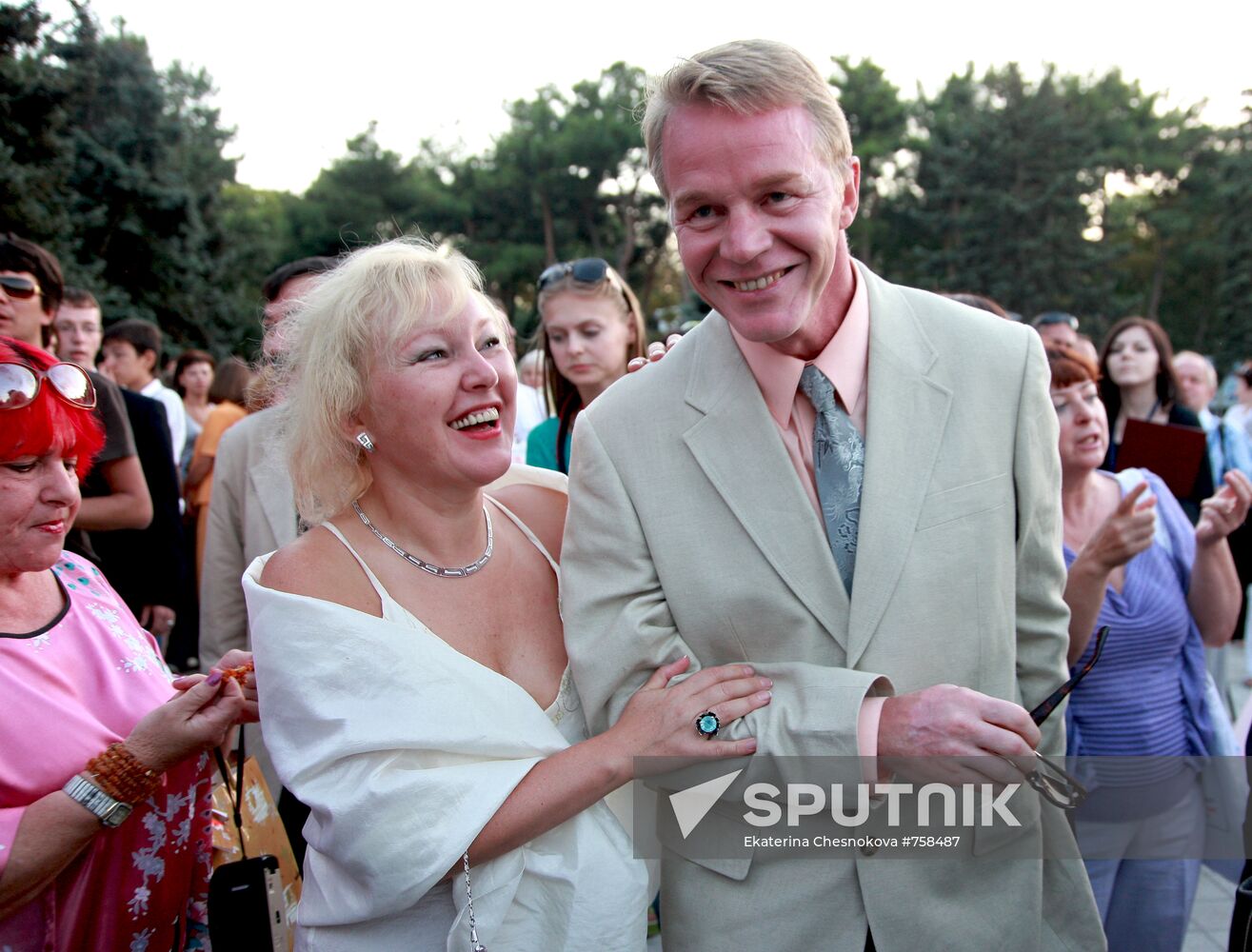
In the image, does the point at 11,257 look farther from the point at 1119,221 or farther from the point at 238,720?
the point at 1119,221

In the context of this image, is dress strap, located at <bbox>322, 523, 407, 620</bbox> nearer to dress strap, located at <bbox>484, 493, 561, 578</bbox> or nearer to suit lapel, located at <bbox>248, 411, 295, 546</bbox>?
dress strap, located at <bbox>484, 493, 561, 578</bbox>

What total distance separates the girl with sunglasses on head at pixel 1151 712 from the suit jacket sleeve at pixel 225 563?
2798 millimetres

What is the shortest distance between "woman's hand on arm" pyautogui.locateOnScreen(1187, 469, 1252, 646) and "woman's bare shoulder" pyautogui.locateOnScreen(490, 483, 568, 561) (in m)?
1.88

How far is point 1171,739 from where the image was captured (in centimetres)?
293

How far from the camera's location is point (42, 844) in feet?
6.48

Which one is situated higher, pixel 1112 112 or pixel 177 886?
pixel 1112 112

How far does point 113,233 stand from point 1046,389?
31.2 metres

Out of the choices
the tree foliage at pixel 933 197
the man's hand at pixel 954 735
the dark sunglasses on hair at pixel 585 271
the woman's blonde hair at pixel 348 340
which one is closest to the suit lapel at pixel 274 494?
the woman's blonde hair at pixel 348 340

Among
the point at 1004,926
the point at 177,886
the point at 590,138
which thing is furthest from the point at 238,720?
the point at 590,138

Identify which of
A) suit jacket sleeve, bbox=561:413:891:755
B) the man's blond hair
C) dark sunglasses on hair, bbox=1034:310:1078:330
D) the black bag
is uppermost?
the man's blond hair

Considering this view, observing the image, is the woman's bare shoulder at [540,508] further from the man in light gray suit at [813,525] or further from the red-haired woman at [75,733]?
the red-haired woman at [75,733]

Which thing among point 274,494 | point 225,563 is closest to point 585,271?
point 274,494

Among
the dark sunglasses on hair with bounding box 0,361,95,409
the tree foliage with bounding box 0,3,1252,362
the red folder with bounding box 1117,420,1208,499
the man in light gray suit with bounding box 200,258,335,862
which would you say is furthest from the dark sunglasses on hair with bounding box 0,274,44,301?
the tree foliage with bounding box 0,3,1252,362

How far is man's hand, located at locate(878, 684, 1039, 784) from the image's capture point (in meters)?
1.71
